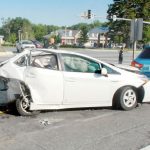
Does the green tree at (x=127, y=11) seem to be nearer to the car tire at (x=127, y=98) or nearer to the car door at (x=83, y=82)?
the car tire at (x=127, y=98)

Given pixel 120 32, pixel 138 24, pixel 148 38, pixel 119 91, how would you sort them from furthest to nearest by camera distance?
pixel 120 32 < pixel 148 38 < pixel 138 24 < pixel 119 91

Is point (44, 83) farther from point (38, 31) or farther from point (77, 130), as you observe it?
point (38, 31)

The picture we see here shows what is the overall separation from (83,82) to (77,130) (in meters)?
1.60

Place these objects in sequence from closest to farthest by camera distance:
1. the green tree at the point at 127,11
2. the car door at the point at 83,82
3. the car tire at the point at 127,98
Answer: the car door at the point at 83,82 < the car tire at the point at 127,98 < the green tree at the point at 127,11

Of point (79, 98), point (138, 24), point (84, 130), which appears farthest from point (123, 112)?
point (138, 24)

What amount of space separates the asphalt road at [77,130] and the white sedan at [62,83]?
262 mm

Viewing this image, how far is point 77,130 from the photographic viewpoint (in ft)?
21.6

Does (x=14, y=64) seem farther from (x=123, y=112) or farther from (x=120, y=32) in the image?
(x=120, y=32)

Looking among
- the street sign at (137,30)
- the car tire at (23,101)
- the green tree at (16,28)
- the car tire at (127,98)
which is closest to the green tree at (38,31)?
the green tree at (16,28)

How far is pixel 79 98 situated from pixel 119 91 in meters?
0.98

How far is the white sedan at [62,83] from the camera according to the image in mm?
7559

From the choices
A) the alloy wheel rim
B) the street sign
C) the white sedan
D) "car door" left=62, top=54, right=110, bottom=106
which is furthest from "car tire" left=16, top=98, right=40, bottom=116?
the street sign

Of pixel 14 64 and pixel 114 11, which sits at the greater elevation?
pixel 114 11

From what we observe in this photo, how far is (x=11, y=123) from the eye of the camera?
699 cm
